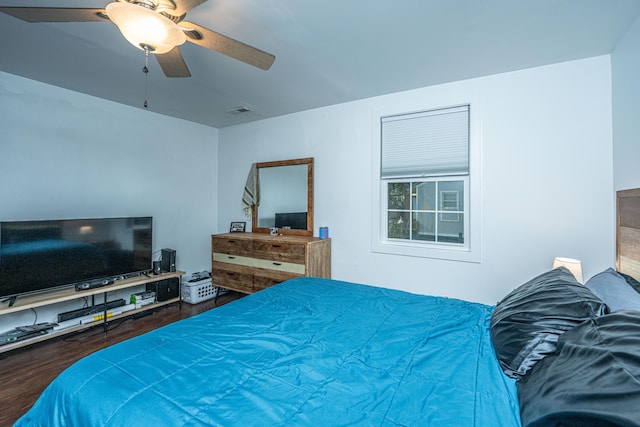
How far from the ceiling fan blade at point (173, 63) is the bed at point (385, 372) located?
5.05ft

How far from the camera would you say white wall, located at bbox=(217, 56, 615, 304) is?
2.23m

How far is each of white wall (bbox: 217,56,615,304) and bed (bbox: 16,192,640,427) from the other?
3.63 feet

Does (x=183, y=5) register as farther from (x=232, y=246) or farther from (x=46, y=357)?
(x=46, y=357)

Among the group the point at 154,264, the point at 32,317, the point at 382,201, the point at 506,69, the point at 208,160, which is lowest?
the point at 32,317

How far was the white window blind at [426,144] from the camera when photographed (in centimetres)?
274

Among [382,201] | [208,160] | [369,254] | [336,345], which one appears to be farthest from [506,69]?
[208,160]

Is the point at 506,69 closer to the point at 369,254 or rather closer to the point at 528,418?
the point at 369,254

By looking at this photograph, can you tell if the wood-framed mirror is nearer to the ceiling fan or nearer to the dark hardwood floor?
the dark hardwood floor

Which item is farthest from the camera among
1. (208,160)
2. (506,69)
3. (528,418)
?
(208,160)

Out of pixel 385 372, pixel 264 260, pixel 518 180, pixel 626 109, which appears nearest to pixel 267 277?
pixel 264 260

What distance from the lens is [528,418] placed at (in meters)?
0.75

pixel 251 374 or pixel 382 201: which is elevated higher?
pixel 382 201

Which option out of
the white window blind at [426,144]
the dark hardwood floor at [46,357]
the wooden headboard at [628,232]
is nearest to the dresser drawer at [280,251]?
the dark hardwood floor at [46,357]

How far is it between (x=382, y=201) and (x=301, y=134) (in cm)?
140
